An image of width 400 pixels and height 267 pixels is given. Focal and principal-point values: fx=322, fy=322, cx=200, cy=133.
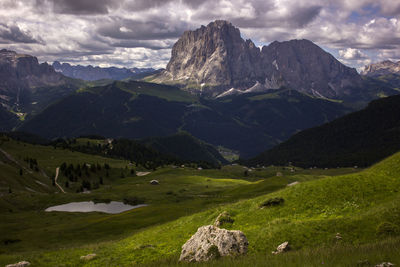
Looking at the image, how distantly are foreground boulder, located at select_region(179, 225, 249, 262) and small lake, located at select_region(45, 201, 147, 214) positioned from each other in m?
100

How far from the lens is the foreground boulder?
2255 cm

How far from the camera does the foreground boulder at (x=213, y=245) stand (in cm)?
2255

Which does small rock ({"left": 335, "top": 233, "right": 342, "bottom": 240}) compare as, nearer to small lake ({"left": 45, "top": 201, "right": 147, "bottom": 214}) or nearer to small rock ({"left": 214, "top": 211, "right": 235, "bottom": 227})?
small rock ({"left": 214, "top": 211, "right": 235, "bottom": 227})

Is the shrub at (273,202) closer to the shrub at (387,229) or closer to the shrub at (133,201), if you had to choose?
the shrub at (387,229)

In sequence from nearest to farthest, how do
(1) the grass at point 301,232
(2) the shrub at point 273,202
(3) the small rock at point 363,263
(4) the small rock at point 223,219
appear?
(3) the small rock at point 363,263 → (1) the grass at point 301,232 → (4) the small rock at point 223,219 → (2) the shrub at point 273,202

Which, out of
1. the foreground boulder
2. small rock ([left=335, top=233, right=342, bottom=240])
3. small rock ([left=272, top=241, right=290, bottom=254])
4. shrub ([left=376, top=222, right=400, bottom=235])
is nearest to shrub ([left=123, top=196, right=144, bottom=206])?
the foreground boulder

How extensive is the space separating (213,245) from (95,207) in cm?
10996

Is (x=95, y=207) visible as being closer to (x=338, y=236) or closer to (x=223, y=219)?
(x=223, y=219)

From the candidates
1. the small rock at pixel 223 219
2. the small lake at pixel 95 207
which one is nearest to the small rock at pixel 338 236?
the small rock at pixel 223 219

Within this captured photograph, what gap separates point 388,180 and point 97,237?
5077 centimetres

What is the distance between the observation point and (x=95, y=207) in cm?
12300

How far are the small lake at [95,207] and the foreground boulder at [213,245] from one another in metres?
100

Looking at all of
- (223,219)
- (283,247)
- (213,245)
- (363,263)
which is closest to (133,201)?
(223,219)

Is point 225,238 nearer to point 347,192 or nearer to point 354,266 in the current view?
point 354,266
